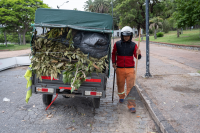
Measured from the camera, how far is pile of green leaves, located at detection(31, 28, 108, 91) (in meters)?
3.71

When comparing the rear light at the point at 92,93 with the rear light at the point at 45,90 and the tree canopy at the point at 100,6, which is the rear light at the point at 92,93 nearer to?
the rear light at the point at 45,90

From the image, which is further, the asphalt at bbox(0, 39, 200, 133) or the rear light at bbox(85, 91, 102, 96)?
the rear light at bbox(85, 91, 102, 96)

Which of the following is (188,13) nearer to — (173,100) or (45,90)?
(173,100)

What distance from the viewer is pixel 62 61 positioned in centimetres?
406

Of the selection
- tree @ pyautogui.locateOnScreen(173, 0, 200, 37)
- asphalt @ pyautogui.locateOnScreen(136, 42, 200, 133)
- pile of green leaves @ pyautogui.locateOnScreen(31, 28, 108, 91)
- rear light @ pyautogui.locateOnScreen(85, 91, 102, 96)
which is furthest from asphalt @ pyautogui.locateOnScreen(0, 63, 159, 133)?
tree @ pyautogui.locateOnScreen(173, 0, 200, 37)

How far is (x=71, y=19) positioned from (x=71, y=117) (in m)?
2.29

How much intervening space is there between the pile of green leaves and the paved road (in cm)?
91

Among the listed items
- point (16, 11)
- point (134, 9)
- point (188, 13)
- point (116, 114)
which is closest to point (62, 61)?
point (116, 114)

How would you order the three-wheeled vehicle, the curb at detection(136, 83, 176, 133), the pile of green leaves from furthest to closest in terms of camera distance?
the three-wheeled vehicle → the pile of green leaves → the curb at detection(136, 83, 176, 133)

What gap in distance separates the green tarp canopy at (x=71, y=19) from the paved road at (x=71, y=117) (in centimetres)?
189

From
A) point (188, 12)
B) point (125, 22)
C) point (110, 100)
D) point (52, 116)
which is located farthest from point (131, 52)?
point (125, 22)

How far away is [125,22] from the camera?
1593 inches

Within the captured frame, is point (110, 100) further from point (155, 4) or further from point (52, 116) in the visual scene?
point (155, 4)

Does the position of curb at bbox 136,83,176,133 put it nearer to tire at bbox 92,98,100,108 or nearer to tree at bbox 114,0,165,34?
tire at bbox 92,98,100,108
